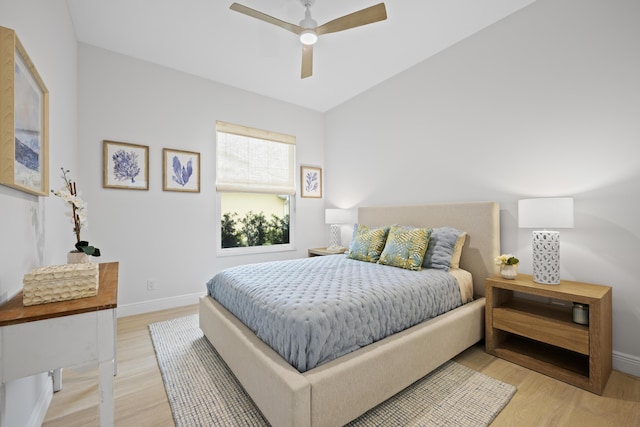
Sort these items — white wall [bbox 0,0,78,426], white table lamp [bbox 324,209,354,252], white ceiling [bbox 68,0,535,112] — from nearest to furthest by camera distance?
white wall [bbox 0,0,78,426]
white ceiling [bbox 68,0,535,112]
white table lamp [bbox 324,209,354,252]

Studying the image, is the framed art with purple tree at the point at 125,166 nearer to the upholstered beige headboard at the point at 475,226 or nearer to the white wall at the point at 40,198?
the white wall at the point at 40,198

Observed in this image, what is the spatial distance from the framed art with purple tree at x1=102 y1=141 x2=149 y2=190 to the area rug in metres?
1.89

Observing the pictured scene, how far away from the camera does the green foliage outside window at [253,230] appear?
12.4 feet

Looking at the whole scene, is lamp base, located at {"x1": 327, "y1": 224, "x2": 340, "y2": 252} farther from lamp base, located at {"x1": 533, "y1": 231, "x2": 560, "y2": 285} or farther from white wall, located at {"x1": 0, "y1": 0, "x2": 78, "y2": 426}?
white wall, located at {"x1": 0, "y1": 0, "x2": 78, "y2": 426}

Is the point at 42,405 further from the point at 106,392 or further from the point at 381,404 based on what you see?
the point at 381,404

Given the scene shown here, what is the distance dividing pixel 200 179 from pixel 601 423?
3955 mm

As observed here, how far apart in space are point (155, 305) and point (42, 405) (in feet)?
5.43

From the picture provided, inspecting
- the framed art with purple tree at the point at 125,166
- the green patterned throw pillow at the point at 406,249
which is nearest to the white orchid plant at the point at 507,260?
the green patterned throw pillow at the point at 406,249

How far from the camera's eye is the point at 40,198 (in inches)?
64.2

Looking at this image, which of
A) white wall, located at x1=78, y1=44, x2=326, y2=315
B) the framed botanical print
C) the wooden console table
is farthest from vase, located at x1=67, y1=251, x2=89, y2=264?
white wall, located at x1=78, y1=44, x2=326, y2=315

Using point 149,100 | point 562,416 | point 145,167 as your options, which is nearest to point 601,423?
point 562,416

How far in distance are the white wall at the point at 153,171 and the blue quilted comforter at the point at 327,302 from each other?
3.82 feet

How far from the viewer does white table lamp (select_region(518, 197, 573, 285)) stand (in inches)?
74.3

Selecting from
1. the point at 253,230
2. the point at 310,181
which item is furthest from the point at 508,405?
the point at 310,181
